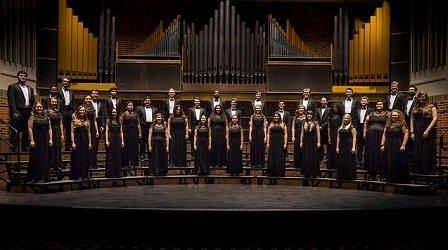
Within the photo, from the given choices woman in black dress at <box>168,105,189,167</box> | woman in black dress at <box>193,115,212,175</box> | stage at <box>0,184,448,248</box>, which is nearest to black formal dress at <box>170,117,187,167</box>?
woman in black dress at <box>168,105,189,167</box>

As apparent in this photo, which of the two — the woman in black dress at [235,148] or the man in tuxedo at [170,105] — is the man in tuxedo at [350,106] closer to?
the woman in black dress at [235,148]

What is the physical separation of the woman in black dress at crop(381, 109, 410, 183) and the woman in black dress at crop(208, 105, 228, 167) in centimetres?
301

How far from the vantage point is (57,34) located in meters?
12.8

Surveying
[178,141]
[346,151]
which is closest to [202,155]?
[178,141]

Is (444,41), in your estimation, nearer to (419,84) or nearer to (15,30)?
(419,84)

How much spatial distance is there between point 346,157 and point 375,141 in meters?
0.50

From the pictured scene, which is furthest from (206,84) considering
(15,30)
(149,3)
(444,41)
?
(444,41)

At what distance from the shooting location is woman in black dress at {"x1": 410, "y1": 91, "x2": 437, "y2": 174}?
9039 millimetres

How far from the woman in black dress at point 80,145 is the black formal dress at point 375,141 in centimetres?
430

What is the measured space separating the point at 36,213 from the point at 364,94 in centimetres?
819

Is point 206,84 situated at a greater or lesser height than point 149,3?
lesser

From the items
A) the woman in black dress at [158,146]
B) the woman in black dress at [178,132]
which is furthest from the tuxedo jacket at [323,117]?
the woman in black dress at [158,146]

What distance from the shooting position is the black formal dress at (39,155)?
859 cm

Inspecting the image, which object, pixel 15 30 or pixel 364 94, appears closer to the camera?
pixel 15 30
